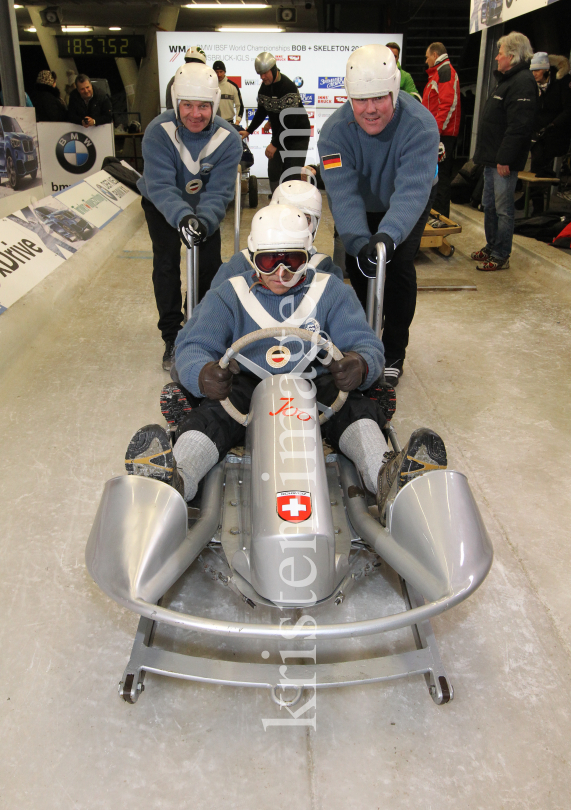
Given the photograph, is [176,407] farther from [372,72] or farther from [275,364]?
[372,72]

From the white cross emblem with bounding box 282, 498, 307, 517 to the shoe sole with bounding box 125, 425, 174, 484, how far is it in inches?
12.7

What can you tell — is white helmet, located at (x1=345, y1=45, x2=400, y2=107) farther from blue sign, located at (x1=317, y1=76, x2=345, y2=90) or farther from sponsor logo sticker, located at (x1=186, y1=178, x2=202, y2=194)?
blue sign, located at (x1=317, y1=76, x2=345, y2=90)

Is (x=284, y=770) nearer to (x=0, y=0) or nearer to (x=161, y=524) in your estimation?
(x=161, y=524)

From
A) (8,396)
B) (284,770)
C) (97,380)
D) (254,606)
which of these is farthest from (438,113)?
(284,770)

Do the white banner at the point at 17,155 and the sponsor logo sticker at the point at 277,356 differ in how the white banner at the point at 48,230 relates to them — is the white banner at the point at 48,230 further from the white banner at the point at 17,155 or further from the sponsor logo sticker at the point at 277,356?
the sponsor logo sticker at the point at 277,356

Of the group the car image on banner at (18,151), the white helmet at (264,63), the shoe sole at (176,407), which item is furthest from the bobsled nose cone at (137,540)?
the car image on banner at (18,151)

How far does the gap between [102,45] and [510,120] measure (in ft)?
41.1

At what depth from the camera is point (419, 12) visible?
13.2m

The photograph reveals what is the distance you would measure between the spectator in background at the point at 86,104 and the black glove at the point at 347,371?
7414 millimetres

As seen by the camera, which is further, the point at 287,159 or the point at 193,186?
the point at 287,159

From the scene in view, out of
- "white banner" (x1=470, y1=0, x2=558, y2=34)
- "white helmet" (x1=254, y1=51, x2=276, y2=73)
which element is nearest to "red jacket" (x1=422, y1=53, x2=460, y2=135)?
"white banner" (x1=470, y1=0, x2=558, y2=34)

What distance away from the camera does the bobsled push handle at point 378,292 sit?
8.13ft

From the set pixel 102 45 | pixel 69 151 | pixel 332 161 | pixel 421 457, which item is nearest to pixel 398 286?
pixel 332 161

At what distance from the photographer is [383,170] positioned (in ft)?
9.40
